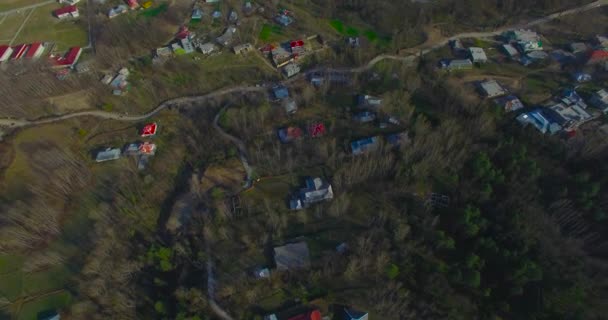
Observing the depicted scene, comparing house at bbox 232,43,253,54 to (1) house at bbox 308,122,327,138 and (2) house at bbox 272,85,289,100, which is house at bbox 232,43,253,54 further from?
(1) house at bbox 308,122,327,138

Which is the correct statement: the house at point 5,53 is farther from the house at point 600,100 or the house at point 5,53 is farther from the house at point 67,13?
the house at point 600,100

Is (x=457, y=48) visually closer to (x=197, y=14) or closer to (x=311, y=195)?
(x=311, y=195)

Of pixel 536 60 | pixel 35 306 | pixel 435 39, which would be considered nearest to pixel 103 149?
pixel 35 306

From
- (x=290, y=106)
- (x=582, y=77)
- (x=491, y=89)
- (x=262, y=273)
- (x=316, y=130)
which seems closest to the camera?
(x=262, y=273)

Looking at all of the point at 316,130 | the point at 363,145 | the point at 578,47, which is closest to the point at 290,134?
the point at 316,130

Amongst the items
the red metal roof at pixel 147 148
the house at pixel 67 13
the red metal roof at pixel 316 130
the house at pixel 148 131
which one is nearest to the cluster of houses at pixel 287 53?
the red metal roof at pixel 316 130

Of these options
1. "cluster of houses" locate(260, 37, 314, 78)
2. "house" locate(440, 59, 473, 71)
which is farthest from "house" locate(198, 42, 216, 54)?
"house" locate(440, 59, 473, 71)

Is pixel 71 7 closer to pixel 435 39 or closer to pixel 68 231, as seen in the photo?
pixel 68 231
